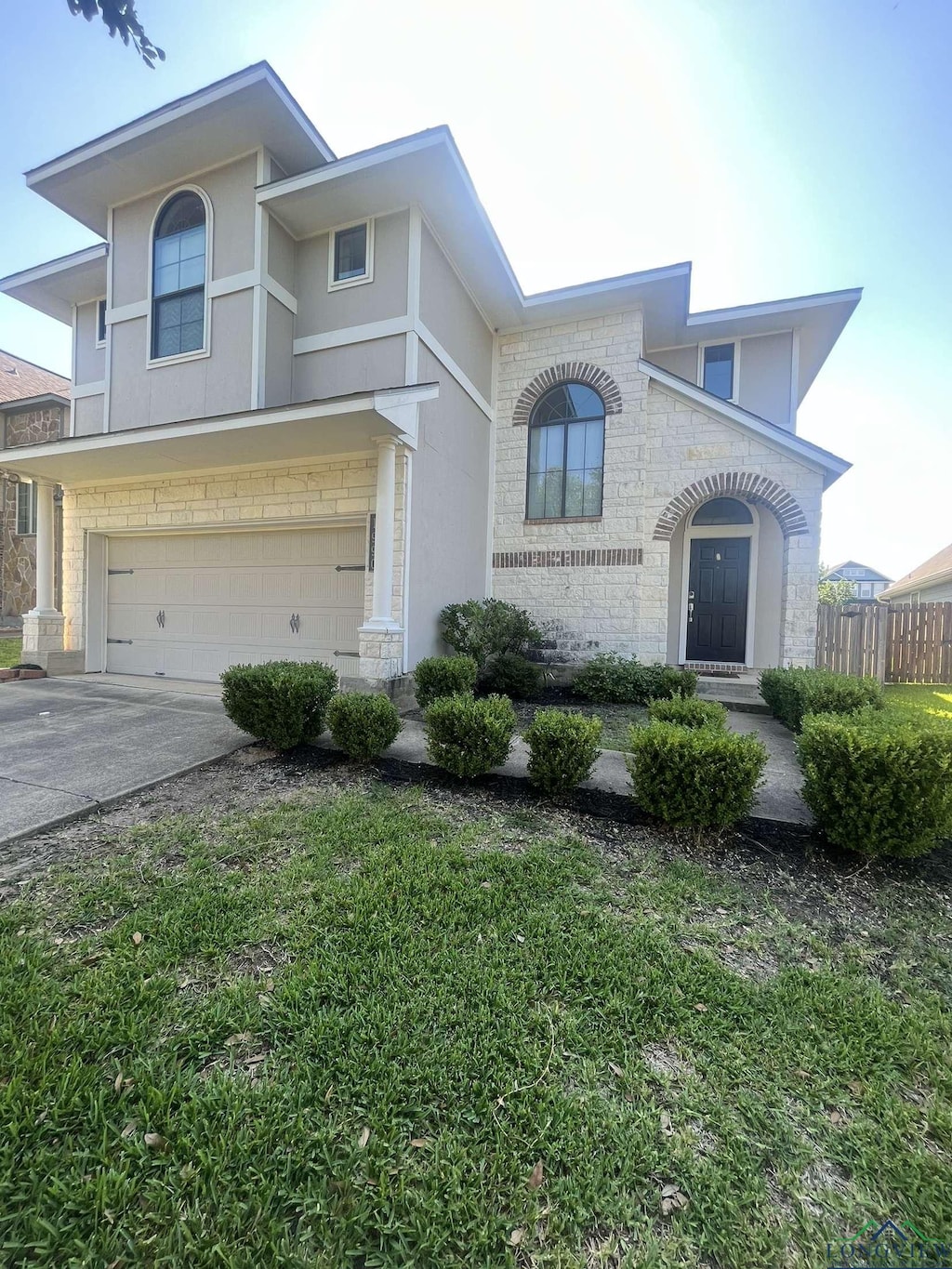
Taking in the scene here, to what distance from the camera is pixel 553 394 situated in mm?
9516

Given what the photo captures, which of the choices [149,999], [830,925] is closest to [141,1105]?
[149,999]

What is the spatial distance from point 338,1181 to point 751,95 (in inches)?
372

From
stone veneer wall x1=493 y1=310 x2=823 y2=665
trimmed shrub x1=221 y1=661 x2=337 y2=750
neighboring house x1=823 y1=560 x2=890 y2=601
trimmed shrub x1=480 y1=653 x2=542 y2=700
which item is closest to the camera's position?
trimmed shrub x1=221 y1=661 x2=337 y2=750

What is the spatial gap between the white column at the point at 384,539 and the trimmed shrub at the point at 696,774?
391 cm

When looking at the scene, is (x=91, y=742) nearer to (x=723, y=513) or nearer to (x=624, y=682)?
(x=624, y=682)

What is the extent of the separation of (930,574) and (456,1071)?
27674 mm

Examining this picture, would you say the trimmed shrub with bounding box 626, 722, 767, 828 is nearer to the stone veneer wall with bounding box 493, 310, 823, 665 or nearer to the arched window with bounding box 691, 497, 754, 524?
the stone veneer wall with bounding box 493, 310, 823, 665

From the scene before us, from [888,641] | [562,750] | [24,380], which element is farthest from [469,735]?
[24,380]

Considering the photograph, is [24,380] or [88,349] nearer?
[88,349]

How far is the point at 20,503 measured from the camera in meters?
14.3

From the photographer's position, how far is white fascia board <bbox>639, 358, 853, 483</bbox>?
7980mm

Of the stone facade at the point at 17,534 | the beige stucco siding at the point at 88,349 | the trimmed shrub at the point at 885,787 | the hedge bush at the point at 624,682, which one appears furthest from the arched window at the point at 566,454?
the stone facade at the point at 17,534

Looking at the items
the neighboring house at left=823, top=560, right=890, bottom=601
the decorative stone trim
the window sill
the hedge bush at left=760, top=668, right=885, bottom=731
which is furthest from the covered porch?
the neighboring house at left=823, top=560, right=890, bottom=601

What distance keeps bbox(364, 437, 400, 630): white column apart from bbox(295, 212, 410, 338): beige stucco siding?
2090mm
